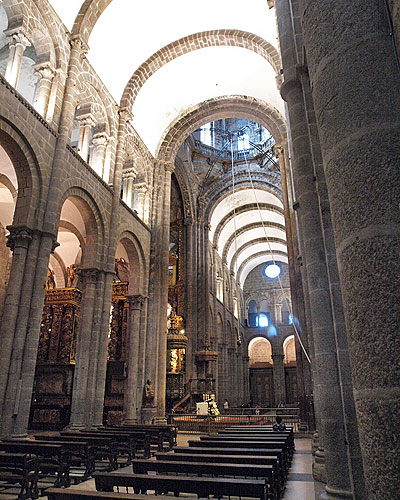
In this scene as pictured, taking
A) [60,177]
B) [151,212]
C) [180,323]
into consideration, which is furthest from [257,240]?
[60,177]

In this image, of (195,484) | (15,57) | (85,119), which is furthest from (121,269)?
(195,484)

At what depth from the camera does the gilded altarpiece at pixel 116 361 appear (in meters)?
15.4

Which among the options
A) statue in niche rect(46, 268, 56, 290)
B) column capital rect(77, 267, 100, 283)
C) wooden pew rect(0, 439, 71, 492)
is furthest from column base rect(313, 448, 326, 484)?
statue in niche rect(46, 268, 56, 290)

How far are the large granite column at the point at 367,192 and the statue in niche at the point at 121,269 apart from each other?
19091mm

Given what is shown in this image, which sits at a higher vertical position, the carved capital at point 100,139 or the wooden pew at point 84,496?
the carved capital at point 100,139

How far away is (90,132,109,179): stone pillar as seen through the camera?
45.2 feet

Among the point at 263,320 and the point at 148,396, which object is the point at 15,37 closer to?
the point at 148,396

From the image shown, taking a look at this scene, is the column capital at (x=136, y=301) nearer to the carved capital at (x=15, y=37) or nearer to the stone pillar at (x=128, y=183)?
the stone pillar at (x=128, y=183)

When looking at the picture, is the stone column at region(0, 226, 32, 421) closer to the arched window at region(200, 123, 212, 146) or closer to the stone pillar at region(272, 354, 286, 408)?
the arched window at region(200, 123, 212, 146)

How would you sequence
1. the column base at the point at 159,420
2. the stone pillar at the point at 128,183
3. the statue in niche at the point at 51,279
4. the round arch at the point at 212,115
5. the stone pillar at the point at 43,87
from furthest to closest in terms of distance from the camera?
1. the statue in niche at the point at 51,279
2. the round arch at the point at 212,115
3. the stone pillar at the point at 128,183
4. the column base at the point at 159,420
5. the stone pillar at the point at 43,87

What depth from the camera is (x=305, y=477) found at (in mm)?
6215

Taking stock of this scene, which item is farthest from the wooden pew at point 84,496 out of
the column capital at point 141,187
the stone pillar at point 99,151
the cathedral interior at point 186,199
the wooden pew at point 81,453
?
the column capital at point 141,187

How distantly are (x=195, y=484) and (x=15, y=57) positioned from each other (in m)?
10.4

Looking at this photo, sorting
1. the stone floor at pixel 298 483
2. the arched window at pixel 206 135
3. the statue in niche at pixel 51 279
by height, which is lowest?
the stone floor at pixel 298 483
